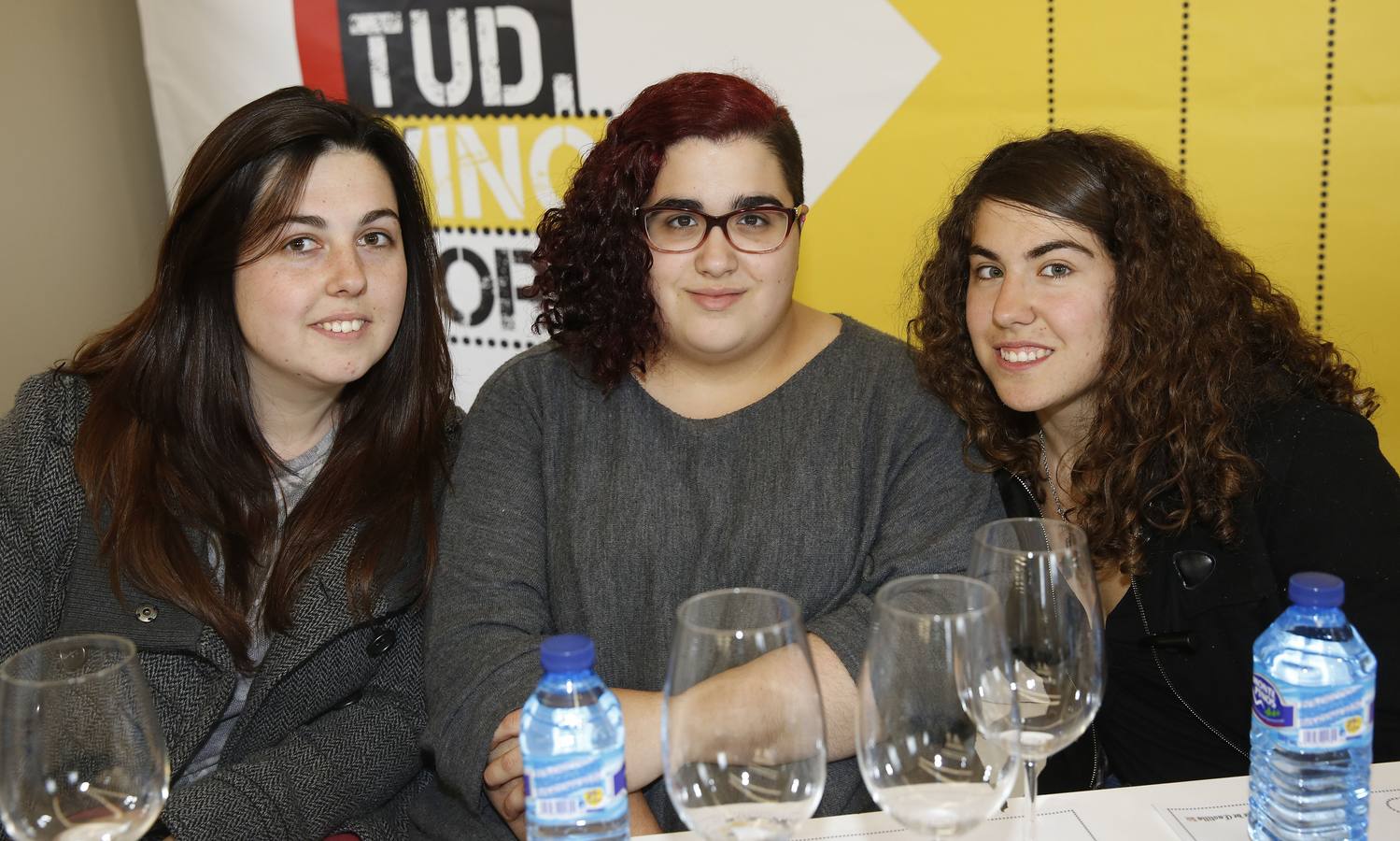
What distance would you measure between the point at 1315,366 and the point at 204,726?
5.25ft

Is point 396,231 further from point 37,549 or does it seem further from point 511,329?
point 511,329

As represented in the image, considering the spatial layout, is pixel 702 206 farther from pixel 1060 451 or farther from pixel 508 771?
pixel 508 771

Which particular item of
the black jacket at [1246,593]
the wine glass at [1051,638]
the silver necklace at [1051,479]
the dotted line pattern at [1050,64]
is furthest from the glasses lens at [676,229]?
the dotted line pattern at [1050,64]

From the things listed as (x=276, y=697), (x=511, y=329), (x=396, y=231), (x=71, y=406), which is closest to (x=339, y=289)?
(x=396, y=231)

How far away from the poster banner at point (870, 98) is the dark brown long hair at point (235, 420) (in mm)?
874

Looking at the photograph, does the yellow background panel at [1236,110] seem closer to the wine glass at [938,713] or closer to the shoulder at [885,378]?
the shoulder at [885,378]

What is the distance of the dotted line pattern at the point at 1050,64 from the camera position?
7.34 ft

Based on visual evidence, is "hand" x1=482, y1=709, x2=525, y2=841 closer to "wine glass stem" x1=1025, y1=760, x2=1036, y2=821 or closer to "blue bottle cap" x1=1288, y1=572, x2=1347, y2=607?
"wine glass stem" x1=1025, y1=760, x2=1036, y2=821

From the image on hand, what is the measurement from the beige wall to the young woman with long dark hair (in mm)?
1310

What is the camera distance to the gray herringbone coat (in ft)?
5.23

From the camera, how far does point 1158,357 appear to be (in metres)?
1.58

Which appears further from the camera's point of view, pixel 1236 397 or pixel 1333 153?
pixel 1333 153

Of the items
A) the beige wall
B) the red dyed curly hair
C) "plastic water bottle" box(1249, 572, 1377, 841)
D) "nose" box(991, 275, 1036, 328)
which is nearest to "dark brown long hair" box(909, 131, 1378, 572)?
"nose" box(991, 275, 1036, 328)

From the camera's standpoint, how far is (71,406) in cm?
176
